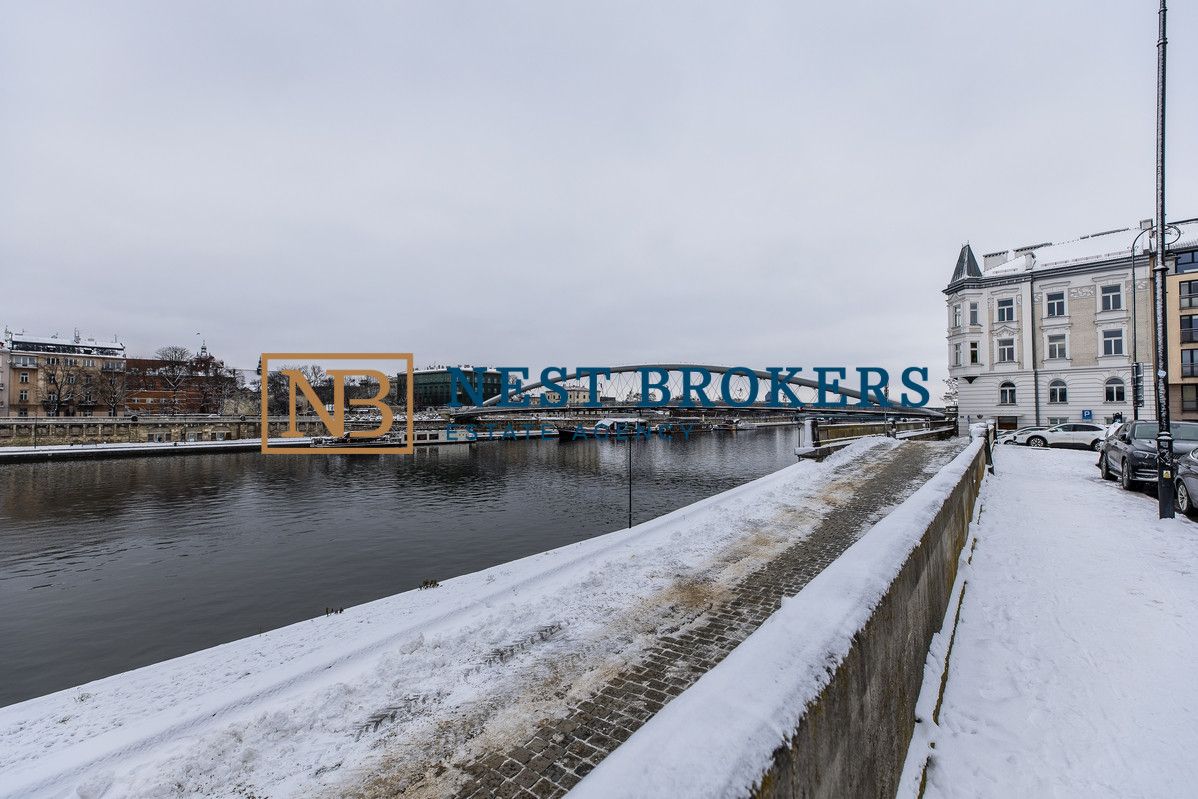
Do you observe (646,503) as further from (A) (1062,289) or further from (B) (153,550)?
(A) (1062,289)

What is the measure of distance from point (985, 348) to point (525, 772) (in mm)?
44322

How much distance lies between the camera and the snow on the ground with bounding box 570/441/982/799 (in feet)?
4.41

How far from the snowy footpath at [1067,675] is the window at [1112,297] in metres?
36.6

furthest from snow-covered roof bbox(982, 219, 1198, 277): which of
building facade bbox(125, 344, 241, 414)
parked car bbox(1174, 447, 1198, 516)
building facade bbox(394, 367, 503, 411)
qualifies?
building facade bbox(394, 367, 503, 411)

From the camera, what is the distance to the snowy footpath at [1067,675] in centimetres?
294

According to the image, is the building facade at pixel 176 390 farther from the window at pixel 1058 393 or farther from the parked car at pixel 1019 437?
the window at pixel 1058 393

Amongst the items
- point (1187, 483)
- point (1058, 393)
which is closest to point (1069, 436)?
point (1058, 393)

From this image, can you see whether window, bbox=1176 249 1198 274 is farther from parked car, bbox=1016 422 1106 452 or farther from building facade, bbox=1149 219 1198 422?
parked car, bbox=1016 422 1106 452

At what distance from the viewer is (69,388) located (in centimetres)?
7794

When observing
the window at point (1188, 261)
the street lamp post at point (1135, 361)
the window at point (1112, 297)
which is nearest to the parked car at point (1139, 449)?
the street lamp post at point (1135, 361)

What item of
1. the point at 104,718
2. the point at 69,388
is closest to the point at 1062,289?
the point at 104,718

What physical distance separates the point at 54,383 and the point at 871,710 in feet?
355

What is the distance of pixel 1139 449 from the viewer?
11461 millimetres

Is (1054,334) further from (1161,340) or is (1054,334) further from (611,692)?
(611,692)
